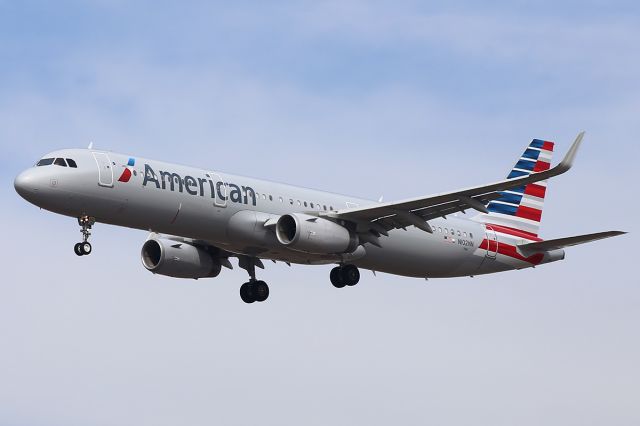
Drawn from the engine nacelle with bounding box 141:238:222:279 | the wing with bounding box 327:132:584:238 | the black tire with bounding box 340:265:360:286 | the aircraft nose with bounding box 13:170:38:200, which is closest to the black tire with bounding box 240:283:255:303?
the engine nacelle with bounding box 141:238:222:279

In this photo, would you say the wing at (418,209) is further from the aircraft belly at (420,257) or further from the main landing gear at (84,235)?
the main landing gear at (84,235)

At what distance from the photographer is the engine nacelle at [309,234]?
4622 cm

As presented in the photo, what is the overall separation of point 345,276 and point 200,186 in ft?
23.2

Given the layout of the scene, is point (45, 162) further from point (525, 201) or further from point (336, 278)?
point (525, 201)

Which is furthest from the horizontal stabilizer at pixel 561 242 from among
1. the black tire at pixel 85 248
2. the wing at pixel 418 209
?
the black tire at pixel 85 248

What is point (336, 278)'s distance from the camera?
49438mm

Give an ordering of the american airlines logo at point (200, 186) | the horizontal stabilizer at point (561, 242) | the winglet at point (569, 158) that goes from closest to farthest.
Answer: the winglet at point (569, 158) < the american airlines logo at point (200, 186) < the horizontal stabilizer at point (561, 242)

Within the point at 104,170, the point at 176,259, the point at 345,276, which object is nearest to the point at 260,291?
the point at 176,259

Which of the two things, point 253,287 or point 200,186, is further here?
point 253,287

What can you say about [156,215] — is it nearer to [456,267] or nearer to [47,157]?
[47,157]

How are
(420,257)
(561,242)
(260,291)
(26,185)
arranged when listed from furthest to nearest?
(260,291)
(561,242)
(420,257)
(26,185)

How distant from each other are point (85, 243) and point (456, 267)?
1578 centimetres

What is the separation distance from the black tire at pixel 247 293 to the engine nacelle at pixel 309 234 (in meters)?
6.12

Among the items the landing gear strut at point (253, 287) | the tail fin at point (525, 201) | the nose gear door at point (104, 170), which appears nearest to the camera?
the nose gear door at point (104, 170)
